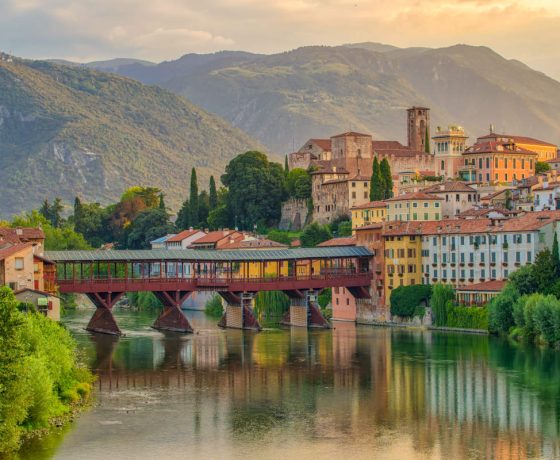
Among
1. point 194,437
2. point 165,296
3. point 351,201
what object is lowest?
point 194,437

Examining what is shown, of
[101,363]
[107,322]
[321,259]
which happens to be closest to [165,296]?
[107,322]

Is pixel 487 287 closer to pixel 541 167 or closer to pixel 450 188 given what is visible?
pixel 450 188

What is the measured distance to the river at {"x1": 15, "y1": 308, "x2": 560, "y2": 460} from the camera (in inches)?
2194

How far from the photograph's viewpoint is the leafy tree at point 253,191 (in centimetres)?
16225

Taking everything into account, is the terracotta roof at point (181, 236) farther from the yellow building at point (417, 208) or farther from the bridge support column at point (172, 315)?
the bridge support column at point (172, 315)

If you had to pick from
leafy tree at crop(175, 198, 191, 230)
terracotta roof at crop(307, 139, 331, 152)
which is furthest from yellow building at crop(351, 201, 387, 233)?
terracotta roof at crop(307, 139, 331, 152)

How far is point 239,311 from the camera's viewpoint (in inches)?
4493

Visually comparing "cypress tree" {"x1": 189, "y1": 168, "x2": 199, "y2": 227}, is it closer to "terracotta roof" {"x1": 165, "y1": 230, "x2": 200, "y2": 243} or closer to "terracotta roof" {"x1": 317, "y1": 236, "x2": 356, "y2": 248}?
"terracotta roof" {"x1": 165, "y1": 230, "x2": 200, "y2": 243}

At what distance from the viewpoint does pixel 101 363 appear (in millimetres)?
83062

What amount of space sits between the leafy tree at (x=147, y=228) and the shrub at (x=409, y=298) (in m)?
62.8

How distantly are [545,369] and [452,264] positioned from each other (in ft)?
116

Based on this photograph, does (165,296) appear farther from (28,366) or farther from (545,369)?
(28,366)

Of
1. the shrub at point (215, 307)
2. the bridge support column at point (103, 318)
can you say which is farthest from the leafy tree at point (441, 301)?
the shrub at point (215, 307)

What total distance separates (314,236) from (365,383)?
68.9m
